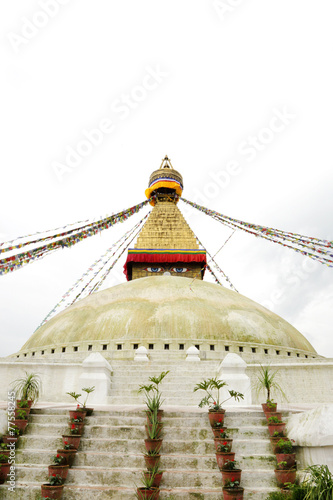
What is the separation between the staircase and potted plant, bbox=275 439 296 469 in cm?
15

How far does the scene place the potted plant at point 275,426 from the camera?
443cm

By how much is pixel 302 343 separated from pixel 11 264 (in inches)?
474

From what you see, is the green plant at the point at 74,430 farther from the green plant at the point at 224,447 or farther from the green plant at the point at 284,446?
the green plant at the point at 284,446

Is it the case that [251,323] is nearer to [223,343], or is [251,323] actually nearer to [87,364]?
[223,343]

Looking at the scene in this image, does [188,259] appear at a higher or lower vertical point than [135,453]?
higher

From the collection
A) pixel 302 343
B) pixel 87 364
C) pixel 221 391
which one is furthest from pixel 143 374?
pixel 302 343

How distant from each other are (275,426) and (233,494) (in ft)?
4.11

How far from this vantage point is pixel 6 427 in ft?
15.0

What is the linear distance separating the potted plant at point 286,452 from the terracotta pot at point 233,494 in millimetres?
731

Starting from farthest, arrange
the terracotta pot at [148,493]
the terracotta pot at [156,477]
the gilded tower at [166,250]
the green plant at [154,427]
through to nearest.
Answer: the gilded tower at [166,250] → the green plant at [154,427] → the terracotta pot at [156,477] → the terracotta pot at [148,493]

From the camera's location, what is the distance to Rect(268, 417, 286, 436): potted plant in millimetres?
4426

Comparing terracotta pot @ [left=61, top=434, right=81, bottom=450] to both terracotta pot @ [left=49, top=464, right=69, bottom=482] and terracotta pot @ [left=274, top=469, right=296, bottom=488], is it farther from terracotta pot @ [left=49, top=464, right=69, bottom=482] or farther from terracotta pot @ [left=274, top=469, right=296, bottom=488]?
terracotta pot @ [left=274, top=469, right=296, bottom=488]

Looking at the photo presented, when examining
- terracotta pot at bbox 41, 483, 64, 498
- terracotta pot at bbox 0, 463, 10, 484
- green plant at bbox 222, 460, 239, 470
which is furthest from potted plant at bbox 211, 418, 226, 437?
terracotta pot at bbox 0, 463, 10, 484

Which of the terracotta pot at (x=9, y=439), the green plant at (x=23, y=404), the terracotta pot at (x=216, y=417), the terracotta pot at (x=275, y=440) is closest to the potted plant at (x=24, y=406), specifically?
the green plant at (x=23, y=404)
